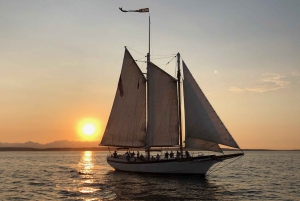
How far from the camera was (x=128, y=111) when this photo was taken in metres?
55.3

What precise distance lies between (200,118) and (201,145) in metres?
3.87

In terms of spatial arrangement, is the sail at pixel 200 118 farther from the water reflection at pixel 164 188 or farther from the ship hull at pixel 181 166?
the water reflection at pixel 164 188

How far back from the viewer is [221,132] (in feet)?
136

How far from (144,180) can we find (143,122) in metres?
11.1

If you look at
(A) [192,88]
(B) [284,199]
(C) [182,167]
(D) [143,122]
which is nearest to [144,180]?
(C) [182,167]

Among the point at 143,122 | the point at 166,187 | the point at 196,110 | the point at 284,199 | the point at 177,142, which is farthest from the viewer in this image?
the point at 143,122

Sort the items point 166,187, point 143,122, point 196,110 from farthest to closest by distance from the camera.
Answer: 1. point 143,122
2. point 196,110
3. point 166,187

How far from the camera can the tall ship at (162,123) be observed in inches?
1709

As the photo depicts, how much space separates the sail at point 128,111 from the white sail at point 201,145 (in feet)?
32.6

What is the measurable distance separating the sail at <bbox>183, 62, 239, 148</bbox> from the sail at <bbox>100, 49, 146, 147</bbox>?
33.8 feet

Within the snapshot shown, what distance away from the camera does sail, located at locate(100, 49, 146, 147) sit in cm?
5381

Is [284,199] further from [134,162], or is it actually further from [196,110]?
[134,162]

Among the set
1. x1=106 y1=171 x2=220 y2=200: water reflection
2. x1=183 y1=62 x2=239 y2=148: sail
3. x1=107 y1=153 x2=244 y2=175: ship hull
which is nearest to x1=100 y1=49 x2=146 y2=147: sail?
x1=107 y1=153 x2=244 y2=175: ship hull

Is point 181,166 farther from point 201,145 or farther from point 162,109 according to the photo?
point 162,109
